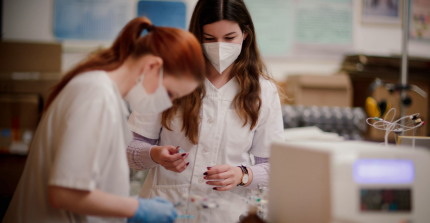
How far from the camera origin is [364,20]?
3975mm

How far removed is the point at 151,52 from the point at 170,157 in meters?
0.40

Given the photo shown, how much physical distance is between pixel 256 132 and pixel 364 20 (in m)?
3.39

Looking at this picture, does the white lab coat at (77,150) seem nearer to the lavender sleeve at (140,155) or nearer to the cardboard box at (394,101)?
the lavender sleeve at (140,155)

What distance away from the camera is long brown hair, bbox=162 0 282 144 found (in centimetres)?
123

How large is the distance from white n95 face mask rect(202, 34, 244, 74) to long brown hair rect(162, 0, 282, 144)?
6cm

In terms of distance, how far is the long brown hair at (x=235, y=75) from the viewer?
1.23 m

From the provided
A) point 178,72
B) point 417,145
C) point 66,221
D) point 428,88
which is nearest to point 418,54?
point 428,88

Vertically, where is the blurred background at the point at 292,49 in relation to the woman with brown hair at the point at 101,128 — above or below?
above

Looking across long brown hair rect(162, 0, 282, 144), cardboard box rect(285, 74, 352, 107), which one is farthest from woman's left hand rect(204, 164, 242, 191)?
cardboard box rect(285, 74, 352, 107)

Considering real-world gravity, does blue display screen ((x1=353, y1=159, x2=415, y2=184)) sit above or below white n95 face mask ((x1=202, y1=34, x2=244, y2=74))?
below

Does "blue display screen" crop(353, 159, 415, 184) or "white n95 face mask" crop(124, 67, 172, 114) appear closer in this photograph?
"blue display screen" crop(353, 159, 415, 184)

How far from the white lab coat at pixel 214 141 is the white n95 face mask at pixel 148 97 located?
1.18 ft

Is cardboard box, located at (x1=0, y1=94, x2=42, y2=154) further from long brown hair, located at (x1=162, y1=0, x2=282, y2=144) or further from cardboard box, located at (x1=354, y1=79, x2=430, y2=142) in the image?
cardboard box, located at (x1=354, y1=79, x2=430, y2=142)

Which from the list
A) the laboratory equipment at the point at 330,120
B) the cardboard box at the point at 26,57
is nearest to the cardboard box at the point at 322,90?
the laboratory equipment at the point at 330,120
